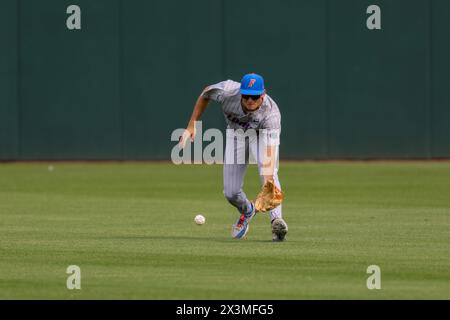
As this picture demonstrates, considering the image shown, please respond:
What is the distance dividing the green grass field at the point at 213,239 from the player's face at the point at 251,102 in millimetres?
1429

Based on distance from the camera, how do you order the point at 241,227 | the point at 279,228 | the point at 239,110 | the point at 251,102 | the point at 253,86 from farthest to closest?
the point at 241,227 → the point at 239,110 → the point at 279,228 → the point at 251,102 → the point at 253,86

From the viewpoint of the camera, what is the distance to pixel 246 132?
13617 millimetres

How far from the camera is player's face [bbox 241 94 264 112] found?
43.0 feet

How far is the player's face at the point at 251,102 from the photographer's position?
13102 millimetres

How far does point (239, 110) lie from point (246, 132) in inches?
14.1

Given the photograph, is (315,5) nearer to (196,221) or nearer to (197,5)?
(197,5)

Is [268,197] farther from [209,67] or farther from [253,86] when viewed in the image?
[209,67]

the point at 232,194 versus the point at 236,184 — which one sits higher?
the point at 236,184

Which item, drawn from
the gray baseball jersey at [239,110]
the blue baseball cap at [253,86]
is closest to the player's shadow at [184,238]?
the gray baseball jersey at [239,110]

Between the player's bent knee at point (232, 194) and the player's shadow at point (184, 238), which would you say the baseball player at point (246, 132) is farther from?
the player's shadow at point (184, 238)

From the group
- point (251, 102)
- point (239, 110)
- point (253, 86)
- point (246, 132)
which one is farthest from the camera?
point (246, 132)

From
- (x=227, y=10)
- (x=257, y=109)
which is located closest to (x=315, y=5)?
(x=227, y=10)

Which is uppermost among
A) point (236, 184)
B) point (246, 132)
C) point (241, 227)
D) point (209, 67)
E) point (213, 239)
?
point (209, 67)

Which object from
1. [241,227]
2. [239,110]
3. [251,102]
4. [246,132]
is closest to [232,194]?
[241,227]
